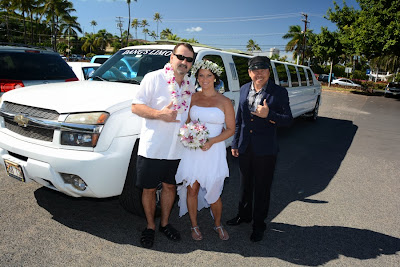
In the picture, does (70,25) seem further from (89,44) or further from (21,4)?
(89,44)

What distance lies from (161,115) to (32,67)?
13.0 ft

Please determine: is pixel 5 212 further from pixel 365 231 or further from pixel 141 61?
pixel 365 231

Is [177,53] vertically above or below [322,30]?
below

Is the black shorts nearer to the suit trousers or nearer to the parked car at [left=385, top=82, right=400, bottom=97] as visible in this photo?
the suit trousers

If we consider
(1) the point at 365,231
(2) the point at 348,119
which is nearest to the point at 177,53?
(1) the point at 365,231

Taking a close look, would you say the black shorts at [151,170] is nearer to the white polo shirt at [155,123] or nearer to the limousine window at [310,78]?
the white polo shirt at [155,123]

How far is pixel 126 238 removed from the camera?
310cm

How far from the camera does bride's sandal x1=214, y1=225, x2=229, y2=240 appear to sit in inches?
125

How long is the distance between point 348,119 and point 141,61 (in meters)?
10.5

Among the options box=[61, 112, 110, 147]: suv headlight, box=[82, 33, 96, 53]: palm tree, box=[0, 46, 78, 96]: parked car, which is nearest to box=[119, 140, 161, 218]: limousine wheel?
box=[61, 112, 110, 147]: suv headlight

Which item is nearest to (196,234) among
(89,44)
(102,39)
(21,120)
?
(21,120)

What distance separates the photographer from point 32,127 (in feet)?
10.0

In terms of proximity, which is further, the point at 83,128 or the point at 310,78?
the point at 310,78

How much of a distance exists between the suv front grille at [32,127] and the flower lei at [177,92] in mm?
1094
